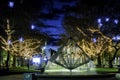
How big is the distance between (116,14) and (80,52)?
23996 millimetres

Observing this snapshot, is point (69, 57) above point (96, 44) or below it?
below

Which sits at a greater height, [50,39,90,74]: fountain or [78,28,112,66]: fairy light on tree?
[78,28,112,66]: fairy light on tree

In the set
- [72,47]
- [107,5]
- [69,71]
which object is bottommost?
[69,71]

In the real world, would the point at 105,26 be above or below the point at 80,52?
above

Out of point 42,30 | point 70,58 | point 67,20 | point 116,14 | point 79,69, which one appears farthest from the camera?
point 42,30

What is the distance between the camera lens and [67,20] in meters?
66.8

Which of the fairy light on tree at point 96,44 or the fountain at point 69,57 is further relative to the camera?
the fairy light on tree at point 96,44

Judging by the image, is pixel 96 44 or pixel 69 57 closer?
pixel 69 57

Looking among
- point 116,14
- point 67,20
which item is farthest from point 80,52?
point 67,20

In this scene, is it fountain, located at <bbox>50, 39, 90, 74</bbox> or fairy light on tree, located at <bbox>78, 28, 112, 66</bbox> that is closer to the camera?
fountain, located at <bbox>50, 39, 90, 74</bbox>

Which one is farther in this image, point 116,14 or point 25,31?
point 25,31

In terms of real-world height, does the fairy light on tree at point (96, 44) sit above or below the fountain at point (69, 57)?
above

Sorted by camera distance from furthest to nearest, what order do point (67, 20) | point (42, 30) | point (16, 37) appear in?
1. point (42, 30)
2. point (16, 37)
3. point (67, 20)

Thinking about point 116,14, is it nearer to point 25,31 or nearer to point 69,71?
point 25,31
